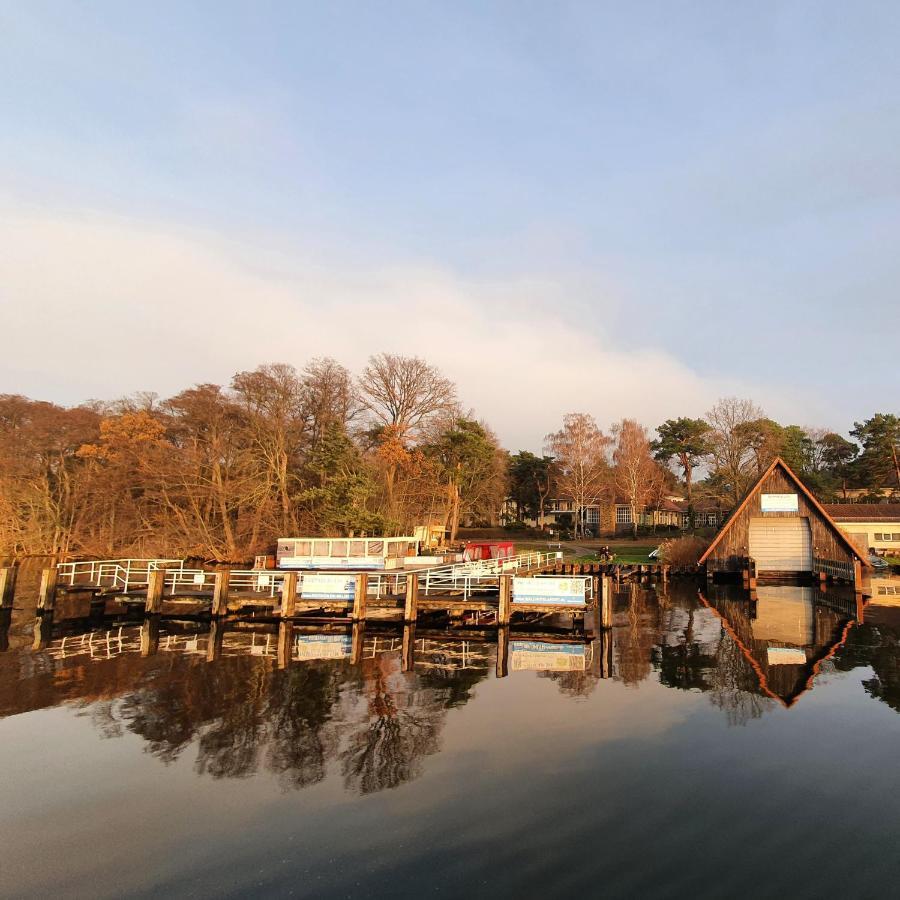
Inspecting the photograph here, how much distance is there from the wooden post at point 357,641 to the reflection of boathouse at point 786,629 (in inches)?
481

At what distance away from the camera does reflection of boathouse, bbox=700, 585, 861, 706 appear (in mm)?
17672

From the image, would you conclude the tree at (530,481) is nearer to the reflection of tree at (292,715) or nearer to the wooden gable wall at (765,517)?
the wooden gable wall at (765,517)

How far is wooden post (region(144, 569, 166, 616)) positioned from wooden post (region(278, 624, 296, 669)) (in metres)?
6.10

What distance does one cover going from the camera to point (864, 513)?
177 feet

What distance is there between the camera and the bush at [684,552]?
4406cm

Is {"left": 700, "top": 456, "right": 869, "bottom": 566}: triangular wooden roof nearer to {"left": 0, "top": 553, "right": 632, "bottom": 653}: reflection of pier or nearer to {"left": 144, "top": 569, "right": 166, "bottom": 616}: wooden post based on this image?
{"left": 0, "top": 553, "right": 632, "bottom": 653}: reflection of pier

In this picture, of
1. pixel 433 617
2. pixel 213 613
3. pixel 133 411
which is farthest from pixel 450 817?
pixel 133 411

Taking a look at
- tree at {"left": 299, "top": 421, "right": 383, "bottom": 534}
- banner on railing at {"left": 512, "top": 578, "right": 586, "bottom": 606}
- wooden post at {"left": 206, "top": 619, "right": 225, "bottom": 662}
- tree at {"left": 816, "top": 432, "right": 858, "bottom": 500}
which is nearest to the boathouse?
banner on railing at {"left": 512, "top": 578, "right": 586, "bottom": 606}

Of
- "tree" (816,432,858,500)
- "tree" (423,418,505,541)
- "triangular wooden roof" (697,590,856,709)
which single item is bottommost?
"triangular wooden roof" (697,590,856,709)

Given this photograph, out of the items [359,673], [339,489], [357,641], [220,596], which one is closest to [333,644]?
[357,641]

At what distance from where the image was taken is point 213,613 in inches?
1003

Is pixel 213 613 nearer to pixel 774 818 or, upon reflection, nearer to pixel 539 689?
pixel 539 689

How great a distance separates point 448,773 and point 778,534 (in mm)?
38367

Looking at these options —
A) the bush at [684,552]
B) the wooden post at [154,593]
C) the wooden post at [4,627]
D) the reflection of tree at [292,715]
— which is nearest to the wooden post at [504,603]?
the reflection of tree at [292,715]
